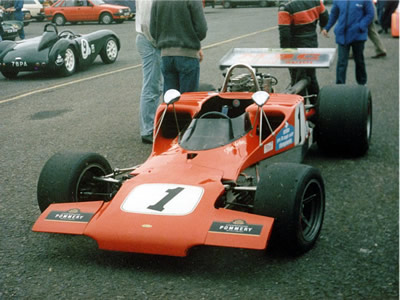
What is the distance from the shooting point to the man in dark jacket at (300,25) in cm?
832

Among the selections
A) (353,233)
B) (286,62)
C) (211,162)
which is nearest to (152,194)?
(211,162)

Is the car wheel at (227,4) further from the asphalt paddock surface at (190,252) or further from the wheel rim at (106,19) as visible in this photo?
the asphalt paddock surface at (190,252)

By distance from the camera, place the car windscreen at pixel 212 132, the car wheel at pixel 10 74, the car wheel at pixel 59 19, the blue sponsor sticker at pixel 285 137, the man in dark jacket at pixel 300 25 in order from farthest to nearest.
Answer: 1. the car wheel at pixel 59 19
2. the car wheel at pixel 10 74
3. the man in dark jacket at pixel 300 25
4. the blue sponsor sticker at pixel 285 137
5. the car windscreen at pixel 212 132

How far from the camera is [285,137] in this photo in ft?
18.0

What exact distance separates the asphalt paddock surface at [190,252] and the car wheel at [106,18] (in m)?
18.4

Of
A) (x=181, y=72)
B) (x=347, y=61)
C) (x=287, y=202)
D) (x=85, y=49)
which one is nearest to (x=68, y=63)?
(x=85, y=49)

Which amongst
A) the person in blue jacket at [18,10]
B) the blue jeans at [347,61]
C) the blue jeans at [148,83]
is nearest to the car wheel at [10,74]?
the blue jeans at [148,83]

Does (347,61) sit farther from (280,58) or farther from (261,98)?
(261,98)

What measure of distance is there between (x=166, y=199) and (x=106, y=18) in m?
23.8

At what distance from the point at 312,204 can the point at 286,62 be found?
3.03 metres

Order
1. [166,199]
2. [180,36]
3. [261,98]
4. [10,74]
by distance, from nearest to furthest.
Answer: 1. [166,199]
2. [261,98]
3. [180,36]
4. [10,74]

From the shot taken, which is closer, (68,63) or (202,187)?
(202,187)

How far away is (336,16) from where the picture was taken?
9.82 meters

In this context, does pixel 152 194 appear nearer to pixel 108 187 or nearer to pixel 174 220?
pixel 174 220
